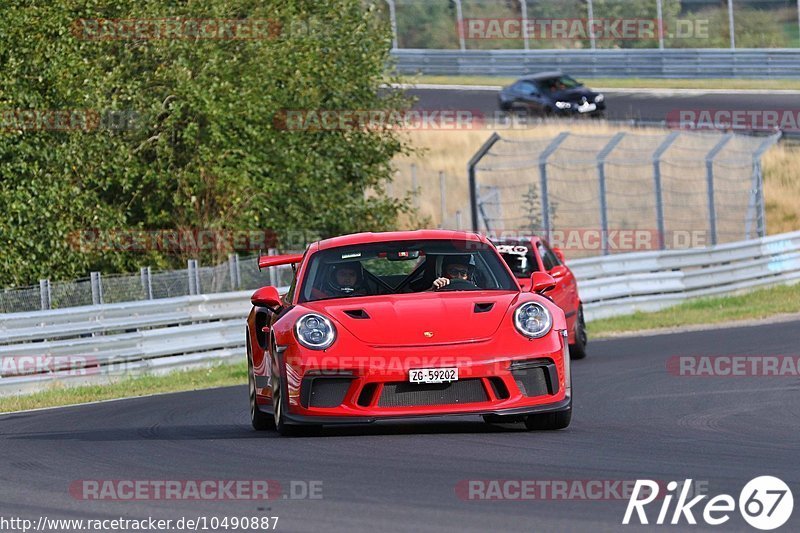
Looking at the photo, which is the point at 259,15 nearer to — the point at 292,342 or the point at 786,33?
the point at 292,342

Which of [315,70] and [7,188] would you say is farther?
[315,70]

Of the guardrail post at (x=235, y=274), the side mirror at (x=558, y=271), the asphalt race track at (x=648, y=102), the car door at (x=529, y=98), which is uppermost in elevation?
the side mirror at (x=558, y=271)

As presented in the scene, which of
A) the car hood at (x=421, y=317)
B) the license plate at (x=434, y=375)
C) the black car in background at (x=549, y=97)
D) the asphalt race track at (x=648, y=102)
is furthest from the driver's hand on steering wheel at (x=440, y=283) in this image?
the black car in background at (x=549, y=97)

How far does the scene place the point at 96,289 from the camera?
18.8 meters

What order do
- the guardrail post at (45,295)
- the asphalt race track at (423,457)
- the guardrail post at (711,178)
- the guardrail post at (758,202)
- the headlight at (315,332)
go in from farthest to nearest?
the guardrail post at (758,202), the guardrail post at (711,178), the guardrail post at (45,295), the headlight at (315,332), the asphalt race track at (423,457)

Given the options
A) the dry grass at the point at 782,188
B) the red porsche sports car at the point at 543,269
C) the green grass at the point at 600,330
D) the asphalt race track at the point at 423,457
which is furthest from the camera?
the dry grass at the point at 782,188

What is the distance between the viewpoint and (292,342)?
9797 mm

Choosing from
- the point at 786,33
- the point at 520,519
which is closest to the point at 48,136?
the point at 520,519

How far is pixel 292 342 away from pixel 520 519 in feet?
11.2

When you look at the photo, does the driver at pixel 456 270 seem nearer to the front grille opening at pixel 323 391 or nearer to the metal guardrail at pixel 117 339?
the front grille opening at pixel 323 391

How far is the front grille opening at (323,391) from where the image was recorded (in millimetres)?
9594

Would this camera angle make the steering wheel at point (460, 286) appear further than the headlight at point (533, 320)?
Yes

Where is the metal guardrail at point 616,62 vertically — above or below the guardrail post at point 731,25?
below

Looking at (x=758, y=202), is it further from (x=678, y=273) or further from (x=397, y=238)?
(x=397, y=238)
